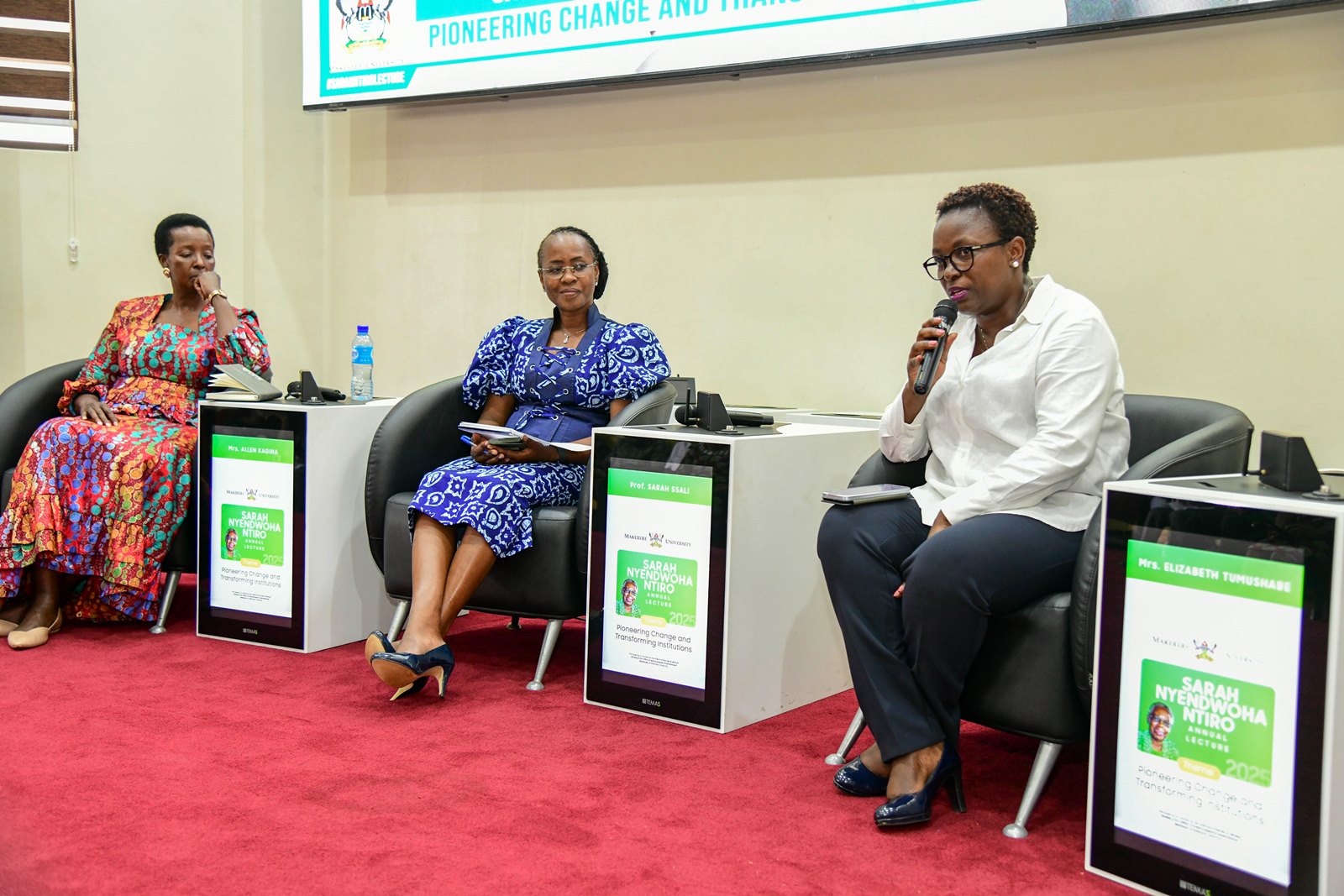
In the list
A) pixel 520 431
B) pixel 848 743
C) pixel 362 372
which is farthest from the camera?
pixel 362 372

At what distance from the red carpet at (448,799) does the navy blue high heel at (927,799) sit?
0.10 feet

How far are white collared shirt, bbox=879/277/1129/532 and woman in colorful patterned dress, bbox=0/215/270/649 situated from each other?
2255 mm

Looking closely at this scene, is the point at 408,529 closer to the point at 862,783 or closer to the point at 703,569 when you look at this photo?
the point at 703,569

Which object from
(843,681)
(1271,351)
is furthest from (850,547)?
(1271,351)

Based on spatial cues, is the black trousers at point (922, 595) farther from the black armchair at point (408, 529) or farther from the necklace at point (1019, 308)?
the black armchair at point (408, 529)

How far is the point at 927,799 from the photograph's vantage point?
6.92 ft

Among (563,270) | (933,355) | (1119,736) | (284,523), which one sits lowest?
(1119,736)

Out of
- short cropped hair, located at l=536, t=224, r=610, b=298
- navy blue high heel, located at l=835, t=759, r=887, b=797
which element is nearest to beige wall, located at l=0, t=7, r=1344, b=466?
short cropped hair, located at l=536, t=224, r=610, b=298

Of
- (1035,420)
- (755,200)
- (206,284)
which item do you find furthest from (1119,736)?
(206,284)

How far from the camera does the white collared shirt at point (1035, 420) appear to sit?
7.13 feet

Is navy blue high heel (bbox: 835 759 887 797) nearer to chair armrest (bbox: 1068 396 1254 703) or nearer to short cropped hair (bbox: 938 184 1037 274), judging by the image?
chair armrest (bbox: 1068 396 1254 703)

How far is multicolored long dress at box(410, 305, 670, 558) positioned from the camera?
2.90 m

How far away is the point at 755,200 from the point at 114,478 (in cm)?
211

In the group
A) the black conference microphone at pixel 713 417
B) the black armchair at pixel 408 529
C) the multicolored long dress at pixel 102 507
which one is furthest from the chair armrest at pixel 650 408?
the multicolored long dress at pixel 102 507
